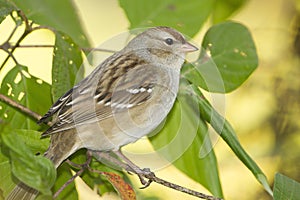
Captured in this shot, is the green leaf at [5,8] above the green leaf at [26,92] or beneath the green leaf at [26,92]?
above

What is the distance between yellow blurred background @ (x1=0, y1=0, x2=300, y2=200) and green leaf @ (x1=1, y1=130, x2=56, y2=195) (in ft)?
4.61

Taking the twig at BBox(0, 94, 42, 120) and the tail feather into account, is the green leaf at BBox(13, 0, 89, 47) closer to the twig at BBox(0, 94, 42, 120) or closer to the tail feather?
the twig at BBox(0, 94, 42, 120)

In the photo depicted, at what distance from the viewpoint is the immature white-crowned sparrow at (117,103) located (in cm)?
187

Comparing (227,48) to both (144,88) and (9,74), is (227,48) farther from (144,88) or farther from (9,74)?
(9,74)

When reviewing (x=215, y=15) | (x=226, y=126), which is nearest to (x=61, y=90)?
A: (x=226, y=126)

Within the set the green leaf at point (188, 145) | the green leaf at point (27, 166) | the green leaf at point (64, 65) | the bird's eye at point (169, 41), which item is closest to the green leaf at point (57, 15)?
the green leaf at point (64, 65)

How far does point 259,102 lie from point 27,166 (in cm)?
201

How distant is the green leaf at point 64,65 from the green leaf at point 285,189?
1.82 ft

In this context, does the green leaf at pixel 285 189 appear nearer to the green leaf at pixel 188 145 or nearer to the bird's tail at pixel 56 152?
the green leaf at pixel 188 145

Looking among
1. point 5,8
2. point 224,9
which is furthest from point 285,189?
point 224,9

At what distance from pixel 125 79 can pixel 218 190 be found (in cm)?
38

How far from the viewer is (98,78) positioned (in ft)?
6.55

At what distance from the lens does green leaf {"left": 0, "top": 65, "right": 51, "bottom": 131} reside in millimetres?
1934

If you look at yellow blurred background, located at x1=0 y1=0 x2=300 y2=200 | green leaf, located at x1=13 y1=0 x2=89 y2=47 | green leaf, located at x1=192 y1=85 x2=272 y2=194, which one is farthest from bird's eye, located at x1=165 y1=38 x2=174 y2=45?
yellow blurred background, located at x1=0 y1=0 x2=300 y2=200
